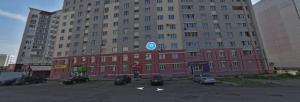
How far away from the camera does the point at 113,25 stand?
53562 mm

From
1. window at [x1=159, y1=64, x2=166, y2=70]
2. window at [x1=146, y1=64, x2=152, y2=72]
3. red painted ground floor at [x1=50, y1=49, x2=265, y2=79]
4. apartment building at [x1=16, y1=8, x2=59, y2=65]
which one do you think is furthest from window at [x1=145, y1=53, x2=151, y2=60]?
apartment building at [x1=16, y1=8, x2=59, y2=65]

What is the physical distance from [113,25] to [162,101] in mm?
45844

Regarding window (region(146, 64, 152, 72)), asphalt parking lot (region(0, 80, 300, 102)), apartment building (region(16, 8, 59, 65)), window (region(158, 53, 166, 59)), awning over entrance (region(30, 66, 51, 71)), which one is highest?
apartment building (region(16, 8, 59, 65))

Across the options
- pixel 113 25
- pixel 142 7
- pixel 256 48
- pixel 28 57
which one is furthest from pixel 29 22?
pixel 256 48

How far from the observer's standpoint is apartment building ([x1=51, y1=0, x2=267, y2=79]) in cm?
4562

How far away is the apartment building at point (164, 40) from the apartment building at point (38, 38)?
36.3 meters

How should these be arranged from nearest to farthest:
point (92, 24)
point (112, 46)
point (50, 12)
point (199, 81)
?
point (199, 81) < point (112, 46) < point (92, 24) < point (50, 12)

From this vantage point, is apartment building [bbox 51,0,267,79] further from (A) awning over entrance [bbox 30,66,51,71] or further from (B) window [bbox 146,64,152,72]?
(A) awning over entrance [bbox 30,66,51,71]

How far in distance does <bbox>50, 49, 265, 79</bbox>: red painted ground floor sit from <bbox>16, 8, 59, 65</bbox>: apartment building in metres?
53.9

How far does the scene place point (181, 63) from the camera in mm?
45094

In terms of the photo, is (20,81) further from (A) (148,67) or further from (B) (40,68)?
(B) (40,68)

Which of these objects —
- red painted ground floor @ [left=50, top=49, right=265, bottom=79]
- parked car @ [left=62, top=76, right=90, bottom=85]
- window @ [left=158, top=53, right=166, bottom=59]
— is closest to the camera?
parked car @ [left=62, top=76, right=90, bottom=85]

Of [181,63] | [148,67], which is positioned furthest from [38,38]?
[181,63]

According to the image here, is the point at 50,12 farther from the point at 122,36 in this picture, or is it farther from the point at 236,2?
the point at 236,2
